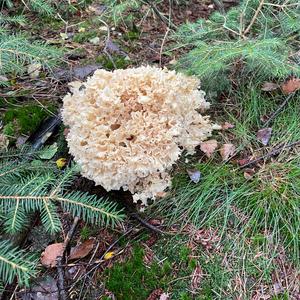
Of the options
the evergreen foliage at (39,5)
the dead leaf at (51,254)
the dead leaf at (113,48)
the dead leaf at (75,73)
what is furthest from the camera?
the dead leaf at (113,48)

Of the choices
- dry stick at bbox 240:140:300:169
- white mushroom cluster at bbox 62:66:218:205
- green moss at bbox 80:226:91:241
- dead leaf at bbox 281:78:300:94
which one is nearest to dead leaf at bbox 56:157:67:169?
white mushroom cluster at bbox 62:66:218:205

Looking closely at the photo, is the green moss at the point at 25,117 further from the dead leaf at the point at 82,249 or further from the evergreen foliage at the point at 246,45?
the evergreen foliage at the point at 246,45

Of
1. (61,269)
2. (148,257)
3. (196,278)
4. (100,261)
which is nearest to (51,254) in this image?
(61,269)

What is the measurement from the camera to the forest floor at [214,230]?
6.71 feet

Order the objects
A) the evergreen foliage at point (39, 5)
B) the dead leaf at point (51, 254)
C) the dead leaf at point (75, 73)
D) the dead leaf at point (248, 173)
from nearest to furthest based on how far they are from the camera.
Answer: the dead leaf at point (51, 254) < the dead leaf at point (248, 173) < the evergreen foliage at point (39, 5) < the dead leaf at point (75, 73)

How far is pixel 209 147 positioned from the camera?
2.55 m

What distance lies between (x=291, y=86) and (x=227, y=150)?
2.36ft

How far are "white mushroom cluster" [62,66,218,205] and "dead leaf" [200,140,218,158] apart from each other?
179 mm

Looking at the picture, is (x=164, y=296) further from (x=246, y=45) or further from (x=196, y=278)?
(x=246, y=45)

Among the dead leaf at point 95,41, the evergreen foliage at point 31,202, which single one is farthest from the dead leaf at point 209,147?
the dead leaf at point 95,41

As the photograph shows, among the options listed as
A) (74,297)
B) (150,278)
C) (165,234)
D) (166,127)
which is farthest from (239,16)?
(74,297)

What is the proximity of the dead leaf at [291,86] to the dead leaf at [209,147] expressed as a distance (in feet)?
2.22

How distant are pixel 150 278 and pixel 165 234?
9.9 inches

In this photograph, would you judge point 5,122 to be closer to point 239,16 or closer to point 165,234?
point 165,234
